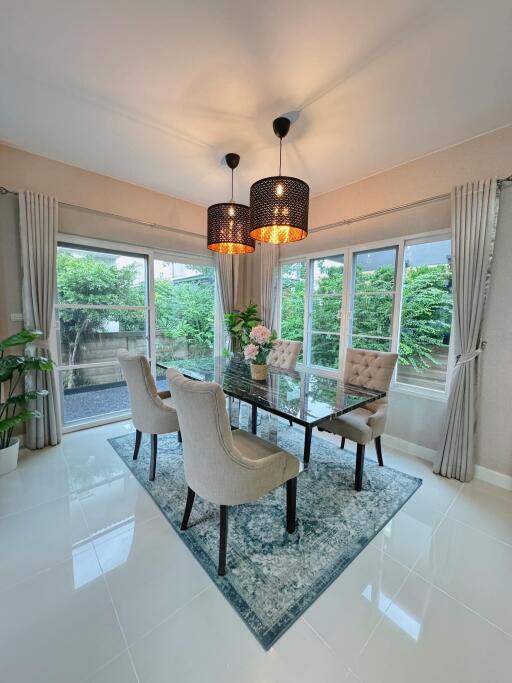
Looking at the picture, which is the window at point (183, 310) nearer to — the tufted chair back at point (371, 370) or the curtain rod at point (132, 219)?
the curtain rod at point (132, 219)

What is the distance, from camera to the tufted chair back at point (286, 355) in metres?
3.09

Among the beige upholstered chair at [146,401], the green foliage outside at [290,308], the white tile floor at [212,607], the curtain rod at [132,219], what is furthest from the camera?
the green foliage outside at [290,308]

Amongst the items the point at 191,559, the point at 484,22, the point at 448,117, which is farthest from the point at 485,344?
the point at 191,559

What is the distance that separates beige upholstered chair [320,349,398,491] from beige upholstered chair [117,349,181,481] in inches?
47.5

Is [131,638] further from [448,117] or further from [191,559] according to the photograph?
[448,117]

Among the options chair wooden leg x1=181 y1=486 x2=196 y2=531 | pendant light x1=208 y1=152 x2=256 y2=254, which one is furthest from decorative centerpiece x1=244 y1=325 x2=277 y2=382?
chair wooden leg x1=181 y1=486 x2=196 y2=531

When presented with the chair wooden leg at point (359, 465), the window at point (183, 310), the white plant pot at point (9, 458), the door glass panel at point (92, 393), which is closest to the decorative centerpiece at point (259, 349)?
the chair wooden leg at point (359, 465)

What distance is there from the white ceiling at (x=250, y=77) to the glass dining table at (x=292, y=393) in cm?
206

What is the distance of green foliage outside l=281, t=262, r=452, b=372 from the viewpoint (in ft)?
9.01

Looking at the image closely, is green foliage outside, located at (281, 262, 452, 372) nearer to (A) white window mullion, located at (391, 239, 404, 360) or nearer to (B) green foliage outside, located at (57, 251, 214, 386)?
(A) white window mullion, located at (391, 239, 404, 360)

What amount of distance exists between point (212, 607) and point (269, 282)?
355cm

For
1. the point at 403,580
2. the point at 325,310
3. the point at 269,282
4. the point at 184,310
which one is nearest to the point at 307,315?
the point at 325,310

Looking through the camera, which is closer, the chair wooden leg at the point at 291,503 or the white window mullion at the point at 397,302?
the chair wooden leg at the point at 291,503

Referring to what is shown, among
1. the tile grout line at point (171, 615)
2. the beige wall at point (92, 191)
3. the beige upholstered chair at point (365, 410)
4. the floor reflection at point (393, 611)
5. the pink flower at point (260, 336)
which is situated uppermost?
the beige wall at point (92, 191)
